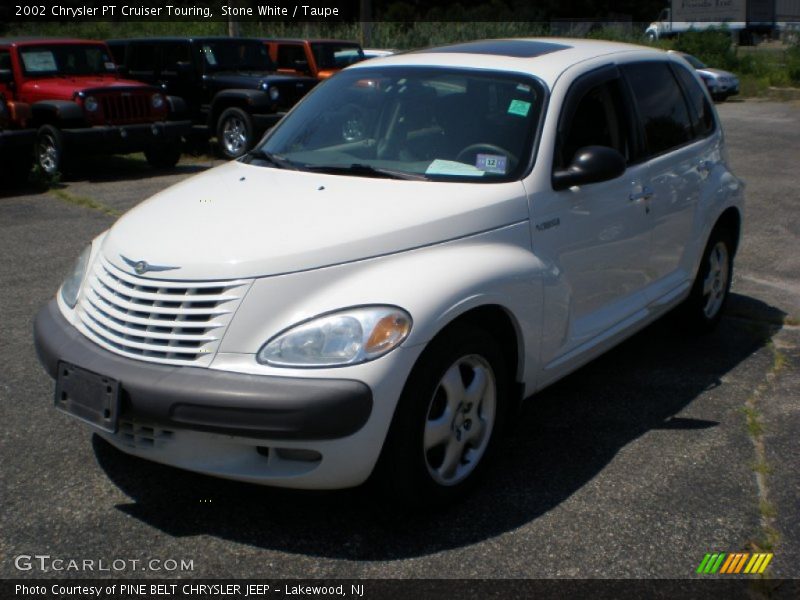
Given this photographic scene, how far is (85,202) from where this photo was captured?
1111cm

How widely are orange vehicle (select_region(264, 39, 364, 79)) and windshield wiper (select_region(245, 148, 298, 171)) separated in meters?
12.5

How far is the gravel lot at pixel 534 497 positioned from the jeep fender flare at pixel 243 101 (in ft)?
30.1

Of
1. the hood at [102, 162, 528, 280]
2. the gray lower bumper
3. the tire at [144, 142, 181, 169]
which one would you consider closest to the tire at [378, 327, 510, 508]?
the gray lower bumper

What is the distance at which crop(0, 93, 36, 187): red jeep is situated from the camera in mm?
11719

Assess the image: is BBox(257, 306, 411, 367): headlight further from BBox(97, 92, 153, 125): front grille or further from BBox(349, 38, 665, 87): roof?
BBox(97, 92, 153, 125): front grille

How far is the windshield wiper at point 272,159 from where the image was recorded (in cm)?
480

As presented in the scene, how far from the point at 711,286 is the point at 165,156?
31.3 ft

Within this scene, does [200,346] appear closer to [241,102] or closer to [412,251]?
[412,251]

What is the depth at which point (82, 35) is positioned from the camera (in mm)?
28234

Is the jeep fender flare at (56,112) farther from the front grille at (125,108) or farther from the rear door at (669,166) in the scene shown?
the rear door at (669,166)

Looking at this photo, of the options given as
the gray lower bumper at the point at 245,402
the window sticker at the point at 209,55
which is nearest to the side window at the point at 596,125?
the gray lower bumper at the point at 245,402

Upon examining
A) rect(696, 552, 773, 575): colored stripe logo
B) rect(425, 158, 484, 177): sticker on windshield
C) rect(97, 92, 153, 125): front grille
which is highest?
rect(425, 158, 484, 177): sticker on windshield

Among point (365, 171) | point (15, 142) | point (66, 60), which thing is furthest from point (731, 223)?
point (66, 60)

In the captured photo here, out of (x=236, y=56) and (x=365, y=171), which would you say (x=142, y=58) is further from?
(x=365, y=171)
